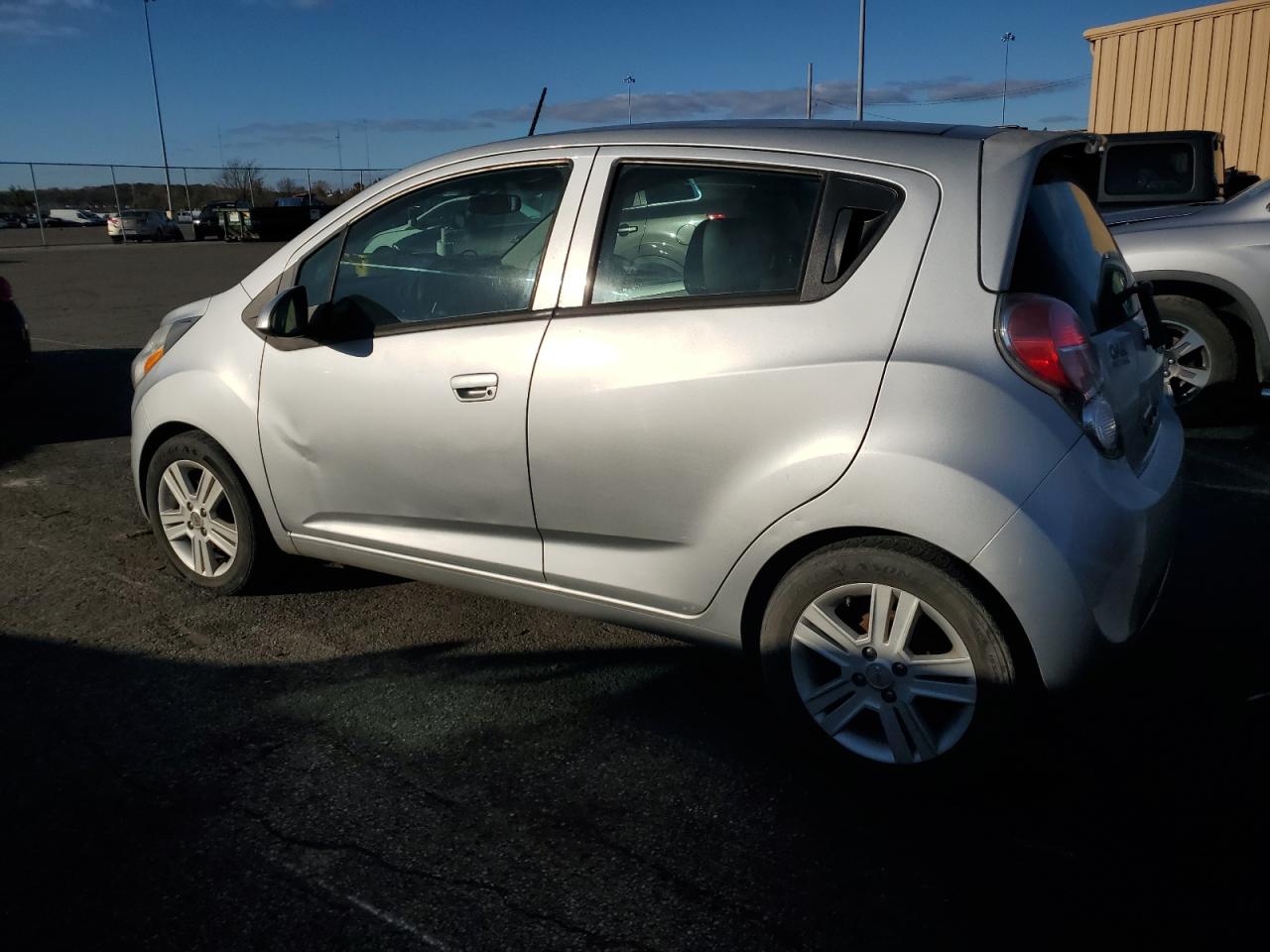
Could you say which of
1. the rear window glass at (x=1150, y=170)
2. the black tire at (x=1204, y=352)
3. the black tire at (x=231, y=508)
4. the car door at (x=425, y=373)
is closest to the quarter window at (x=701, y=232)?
the car door at (x=425, y=373)

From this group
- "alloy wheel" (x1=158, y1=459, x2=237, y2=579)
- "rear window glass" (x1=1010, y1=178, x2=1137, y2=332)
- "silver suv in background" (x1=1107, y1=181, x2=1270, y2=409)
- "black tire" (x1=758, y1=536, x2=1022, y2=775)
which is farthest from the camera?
"silver suv in background" (x1=1107, y1=181, x2=1270, y2=409)

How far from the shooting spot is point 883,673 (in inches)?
109

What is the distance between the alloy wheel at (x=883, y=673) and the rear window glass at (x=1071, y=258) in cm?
87

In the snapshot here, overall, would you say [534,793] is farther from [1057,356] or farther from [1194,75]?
[1194,75]

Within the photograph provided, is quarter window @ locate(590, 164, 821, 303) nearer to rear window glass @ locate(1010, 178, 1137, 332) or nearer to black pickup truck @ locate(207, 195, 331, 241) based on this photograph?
rear window glass @ locate(1010, 178, 1137, 332)

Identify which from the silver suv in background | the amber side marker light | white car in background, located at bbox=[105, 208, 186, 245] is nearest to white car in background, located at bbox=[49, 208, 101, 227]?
white car in background, located at bbox=[105, 208, 186, 245]

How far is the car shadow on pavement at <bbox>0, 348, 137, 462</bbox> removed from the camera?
23.1 ft

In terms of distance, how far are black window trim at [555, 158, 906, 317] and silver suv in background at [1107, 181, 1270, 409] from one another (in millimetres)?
4632

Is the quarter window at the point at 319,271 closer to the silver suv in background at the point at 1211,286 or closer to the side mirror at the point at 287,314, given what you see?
the side mirror at the point at 287,314

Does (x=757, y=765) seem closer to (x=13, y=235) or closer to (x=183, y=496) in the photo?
(x=183, y=496)

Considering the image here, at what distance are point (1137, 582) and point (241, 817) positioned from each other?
2.32 m

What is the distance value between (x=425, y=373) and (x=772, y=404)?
1177 mm

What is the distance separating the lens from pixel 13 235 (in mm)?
40125

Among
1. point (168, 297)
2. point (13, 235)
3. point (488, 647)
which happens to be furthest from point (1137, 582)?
point (13, 235)
